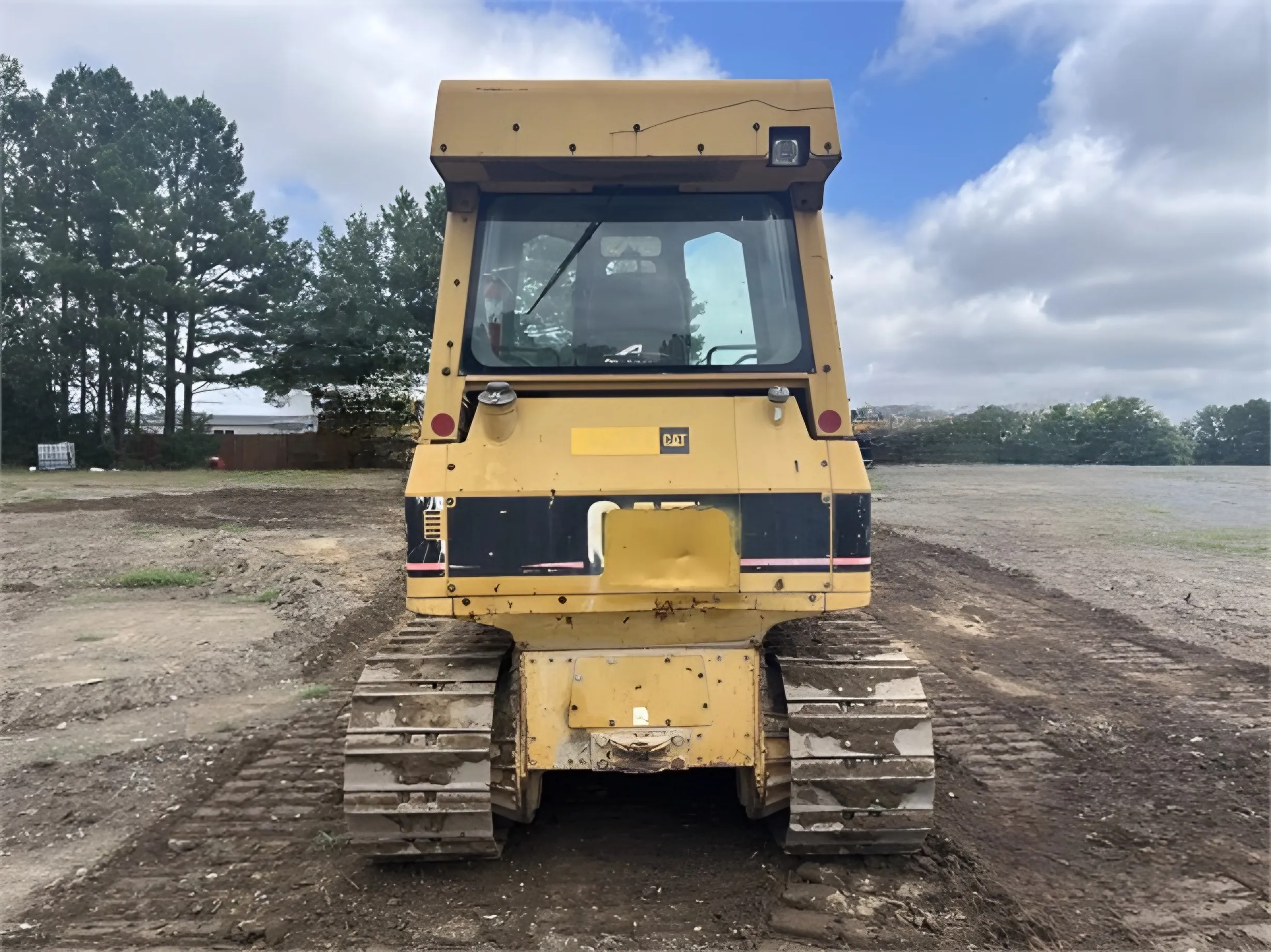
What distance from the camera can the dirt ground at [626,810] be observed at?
137 inches

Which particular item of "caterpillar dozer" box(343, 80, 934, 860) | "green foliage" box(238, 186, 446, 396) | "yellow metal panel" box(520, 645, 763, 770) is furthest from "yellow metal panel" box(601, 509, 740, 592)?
"green foliage" box(238, 186, 446, 396)

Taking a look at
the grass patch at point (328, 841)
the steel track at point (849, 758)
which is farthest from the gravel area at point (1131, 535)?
the grass patch at point (328, 841)

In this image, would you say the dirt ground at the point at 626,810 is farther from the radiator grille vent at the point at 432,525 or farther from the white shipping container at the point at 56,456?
the white shipping container at the point at 56,456

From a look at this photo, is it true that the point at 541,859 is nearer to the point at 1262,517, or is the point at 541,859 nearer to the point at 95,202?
the point at 1262,517

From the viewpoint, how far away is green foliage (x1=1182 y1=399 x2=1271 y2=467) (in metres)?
33.5

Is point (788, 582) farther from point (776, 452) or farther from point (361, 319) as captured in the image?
point (361, 319)

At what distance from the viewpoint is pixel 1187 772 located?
4973 millimetres

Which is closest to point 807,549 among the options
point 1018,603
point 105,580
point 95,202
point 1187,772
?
point 1187,772

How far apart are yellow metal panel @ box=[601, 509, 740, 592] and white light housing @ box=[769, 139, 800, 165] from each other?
1.54 meters

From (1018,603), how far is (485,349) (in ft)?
25.4

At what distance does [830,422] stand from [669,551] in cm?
92

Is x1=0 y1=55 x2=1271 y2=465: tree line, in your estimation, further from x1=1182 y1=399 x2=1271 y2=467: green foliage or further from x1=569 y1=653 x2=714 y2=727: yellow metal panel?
x1=569 y1=653 x2=714 y2=727: yellow metal panel

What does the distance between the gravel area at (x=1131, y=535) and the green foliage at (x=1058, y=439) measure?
682 cm

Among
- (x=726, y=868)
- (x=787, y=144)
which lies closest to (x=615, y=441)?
(x=787, y=144)
